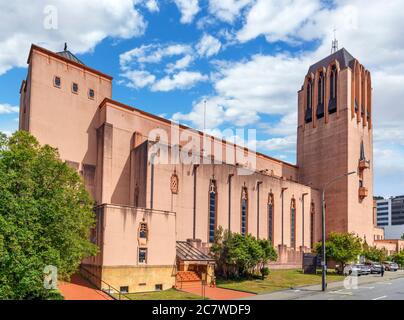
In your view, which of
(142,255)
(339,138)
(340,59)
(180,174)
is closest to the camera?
(142,255)

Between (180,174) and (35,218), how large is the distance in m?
23.7

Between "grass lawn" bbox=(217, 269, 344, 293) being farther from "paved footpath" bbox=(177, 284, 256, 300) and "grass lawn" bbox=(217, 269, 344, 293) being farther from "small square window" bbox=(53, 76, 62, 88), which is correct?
"small square window" bbox=(53, 76, 62, 88)

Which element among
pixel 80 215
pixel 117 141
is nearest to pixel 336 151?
pixel 117 141

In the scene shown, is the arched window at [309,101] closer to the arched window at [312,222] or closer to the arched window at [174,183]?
the arched window at [312,222]

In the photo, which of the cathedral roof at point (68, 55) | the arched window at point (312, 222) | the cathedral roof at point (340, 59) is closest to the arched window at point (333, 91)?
the cathedral roof at point (340, 59)

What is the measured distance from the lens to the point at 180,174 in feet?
147

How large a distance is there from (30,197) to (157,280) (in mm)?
13949

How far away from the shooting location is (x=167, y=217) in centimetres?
3562

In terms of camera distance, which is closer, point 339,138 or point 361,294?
point 361,294

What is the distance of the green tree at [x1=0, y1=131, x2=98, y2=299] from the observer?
20.6 metres

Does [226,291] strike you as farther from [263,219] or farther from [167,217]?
[263,219]

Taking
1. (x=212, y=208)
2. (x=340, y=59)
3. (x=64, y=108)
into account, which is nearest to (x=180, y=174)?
(x=212, y=208)

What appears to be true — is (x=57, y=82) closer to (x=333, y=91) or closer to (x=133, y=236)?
(x=133, y=236)

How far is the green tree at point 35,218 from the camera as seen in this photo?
2056 cm
